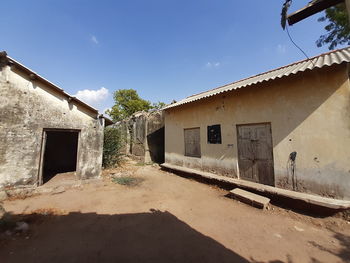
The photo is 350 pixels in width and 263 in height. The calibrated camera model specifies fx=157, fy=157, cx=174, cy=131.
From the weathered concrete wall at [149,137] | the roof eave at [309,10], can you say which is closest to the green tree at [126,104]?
the weathered concrete wall at [149,137]

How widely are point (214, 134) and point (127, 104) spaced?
2524 centimetres

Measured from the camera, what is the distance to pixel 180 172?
8172 millimetres

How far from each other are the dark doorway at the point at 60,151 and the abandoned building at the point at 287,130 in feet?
24.3

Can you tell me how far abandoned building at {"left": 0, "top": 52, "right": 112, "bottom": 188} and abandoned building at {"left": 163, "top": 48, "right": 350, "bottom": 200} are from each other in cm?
478

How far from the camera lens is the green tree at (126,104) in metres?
28.8

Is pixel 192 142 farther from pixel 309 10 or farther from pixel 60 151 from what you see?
pixel 60 151

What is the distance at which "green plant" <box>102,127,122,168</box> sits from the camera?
9122mm

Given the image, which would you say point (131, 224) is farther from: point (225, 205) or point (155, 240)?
point (225, 205)

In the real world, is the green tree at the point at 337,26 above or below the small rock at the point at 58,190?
above

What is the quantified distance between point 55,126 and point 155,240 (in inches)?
220

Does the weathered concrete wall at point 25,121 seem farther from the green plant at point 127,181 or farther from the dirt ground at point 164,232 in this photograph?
the green plant at point 127,181

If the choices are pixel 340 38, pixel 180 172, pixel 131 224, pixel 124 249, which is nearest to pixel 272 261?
pixel 124 249

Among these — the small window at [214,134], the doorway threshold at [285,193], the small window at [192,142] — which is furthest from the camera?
the small window at [192,142]

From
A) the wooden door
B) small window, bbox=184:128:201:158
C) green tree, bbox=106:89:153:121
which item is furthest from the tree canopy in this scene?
the wooden door
